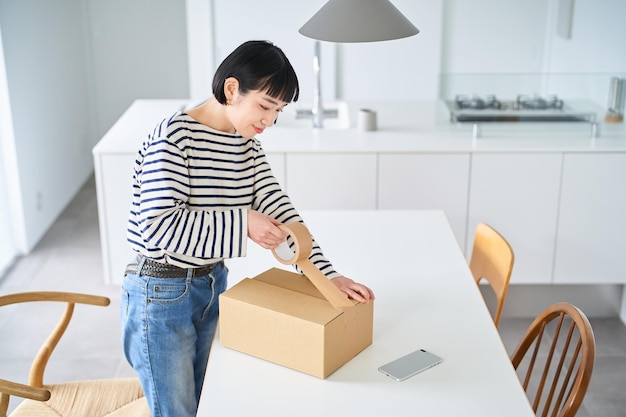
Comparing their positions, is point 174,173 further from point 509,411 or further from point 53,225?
point 53,225

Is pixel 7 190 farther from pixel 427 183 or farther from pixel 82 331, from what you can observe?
pixel 427 183

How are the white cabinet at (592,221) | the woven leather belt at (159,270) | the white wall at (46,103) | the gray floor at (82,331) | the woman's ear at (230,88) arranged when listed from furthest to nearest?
1. the white wall at (46,103)
2. the white cabinet at (592,221)
3. the gray floor at (82,331)
4. the woven leather belt at (159,270)
5. the woman's ear at (230,88)

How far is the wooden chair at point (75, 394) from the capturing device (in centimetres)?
199

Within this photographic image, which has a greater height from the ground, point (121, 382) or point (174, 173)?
point (174, 173)

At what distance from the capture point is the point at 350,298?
1.79 m

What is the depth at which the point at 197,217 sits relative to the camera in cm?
167

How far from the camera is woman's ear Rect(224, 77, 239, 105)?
65.9 inches

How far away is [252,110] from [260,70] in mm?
92

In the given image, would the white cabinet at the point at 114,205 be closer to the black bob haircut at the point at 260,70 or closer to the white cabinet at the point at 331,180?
the white cabinet at the point at 331,180

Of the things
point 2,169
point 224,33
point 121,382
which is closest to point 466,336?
point 121,382

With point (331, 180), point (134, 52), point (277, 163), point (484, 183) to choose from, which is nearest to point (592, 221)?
point (484, 183)

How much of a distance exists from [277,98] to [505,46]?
3673mm

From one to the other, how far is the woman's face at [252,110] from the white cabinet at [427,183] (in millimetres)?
1583

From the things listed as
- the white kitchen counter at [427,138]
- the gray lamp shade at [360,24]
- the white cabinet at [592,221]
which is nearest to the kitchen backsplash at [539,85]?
the white kitchen counter at [427,138]
